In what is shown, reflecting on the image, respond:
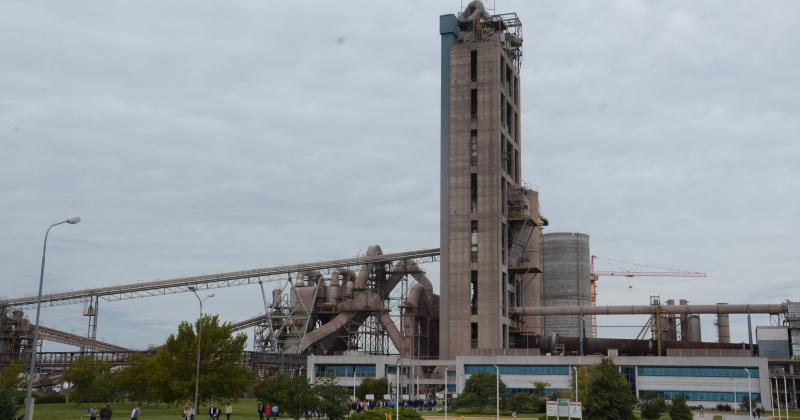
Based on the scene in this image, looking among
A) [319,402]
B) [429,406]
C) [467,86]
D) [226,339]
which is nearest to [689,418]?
[319,402]

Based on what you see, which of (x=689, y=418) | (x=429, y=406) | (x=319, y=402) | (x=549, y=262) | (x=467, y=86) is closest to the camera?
(x=319, y=402)

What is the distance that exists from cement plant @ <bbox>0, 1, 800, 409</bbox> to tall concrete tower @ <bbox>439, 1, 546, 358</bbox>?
0.67ft

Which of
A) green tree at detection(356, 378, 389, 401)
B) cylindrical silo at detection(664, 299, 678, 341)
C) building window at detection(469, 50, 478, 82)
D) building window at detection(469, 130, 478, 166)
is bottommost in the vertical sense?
green tree at detection(356, 378, 389, 401)

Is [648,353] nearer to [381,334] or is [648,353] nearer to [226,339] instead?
[381,334]

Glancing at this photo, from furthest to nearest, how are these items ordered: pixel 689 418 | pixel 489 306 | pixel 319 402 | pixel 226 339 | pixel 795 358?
pixel 489 306 → pixel 795 358 → pixel 226 339 → pixel 689 418 → pixel 319 402

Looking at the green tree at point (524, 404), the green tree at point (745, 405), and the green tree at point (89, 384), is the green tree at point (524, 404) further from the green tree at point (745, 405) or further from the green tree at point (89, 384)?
the green tree at point (89, 384)

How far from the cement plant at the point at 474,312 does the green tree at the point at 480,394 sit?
42.7ft

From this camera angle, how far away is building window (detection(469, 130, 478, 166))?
119312 millimetres

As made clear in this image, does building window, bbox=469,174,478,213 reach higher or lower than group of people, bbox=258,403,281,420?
higher

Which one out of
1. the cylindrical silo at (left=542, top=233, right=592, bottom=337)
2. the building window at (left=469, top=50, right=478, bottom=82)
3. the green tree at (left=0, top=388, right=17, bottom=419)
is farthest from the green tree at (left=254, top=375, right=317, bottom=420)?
the cylindrical silo at (left=542, top=233, right=592, bottom=337)

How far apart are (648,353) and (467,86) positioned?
1905 inches

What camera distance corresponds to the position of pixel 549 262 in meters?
152

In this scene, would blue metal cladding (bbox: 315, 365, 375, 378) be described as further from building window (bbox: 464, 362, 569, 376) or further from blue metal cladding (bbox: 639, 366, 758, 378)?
blue metal cladding (bbox: 639, 366, 758, 378)

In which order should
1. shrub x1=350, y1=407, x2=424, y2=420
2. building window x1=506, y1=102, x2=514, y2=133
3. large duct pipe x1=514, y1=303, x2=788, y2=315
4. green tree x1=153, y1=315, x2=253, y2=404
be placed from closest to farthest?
shrub x1=350, y1=407, x2=424, y2=420, green tree x1=153, y1=315, x2=253, y2=404, large duct pipe x1=514, y1=303, x2=788, y2=315, building window x1=506, y1=102, x2=514, y2=133
